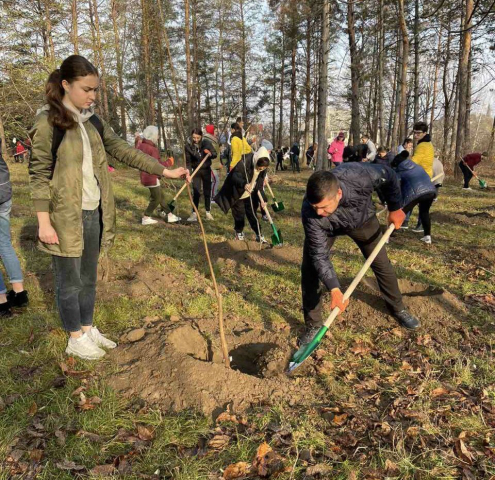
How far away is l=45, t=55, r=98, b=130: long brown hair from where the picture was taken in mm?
2158

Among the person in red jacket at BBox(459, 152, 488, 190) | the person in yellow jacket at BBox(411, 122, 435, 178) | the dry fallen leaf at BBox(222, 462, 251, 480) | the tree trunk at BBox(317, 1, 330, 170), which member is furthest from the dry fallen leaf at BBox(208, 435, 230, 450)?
the person in red jacket at BBox(459, 152, 488, 190)

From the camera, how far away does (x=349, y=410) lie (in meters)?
2.51

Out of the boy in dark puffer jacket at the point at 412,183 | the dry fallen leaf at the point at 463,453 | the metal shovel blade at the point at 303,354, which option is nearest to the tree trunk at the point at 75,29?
the boy in dark puffer jacket at the point at 412,183

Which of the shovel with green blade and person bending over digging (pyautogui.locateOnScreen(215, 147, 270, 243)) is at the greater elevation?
person bending over digging (pyautogui.locateOnScreen(215, 147, 270, 243))

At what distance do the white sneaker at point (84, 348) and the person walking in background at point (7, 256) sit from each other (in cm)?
126

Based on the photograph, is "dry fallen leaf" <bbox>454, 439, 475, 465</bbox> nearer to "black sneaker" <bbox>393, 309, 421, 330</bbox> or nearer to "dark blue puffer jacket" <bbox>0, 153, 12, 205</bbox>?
"black sneaker" <bbox>393, 309, 421, 330</bbox>

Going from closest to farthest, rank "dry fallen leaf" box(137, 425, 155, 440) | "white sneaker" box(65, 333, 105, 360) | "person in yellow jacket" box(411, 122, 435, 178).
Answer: "dry fallen leaf" box(137, 425, 155, 440)
"white sneaker" box(65, 333, 105, 360)
"person in yellow jacket" box(411, 122, 435, 178)

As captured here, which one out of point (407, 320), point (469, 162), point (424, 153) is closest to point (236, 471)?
point (407, 320)

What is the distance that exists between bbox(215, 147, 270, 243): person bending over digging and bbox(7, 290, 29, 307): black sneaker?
10.8 ft

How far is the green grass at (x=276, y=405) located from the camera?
207 centimetres

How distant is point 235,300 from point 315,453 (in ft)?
7.51

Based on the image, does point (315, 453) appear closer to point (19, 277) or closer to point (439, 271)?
point (19, 277)

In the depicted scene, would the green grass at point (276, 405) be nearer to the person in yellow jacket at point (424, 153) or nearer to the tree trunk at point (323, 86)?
the person in yellow jacket at point (424, 153)

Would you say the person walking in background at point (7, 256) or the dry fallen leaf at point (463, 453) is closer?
the dry fallen leaf at point (463, 453)
